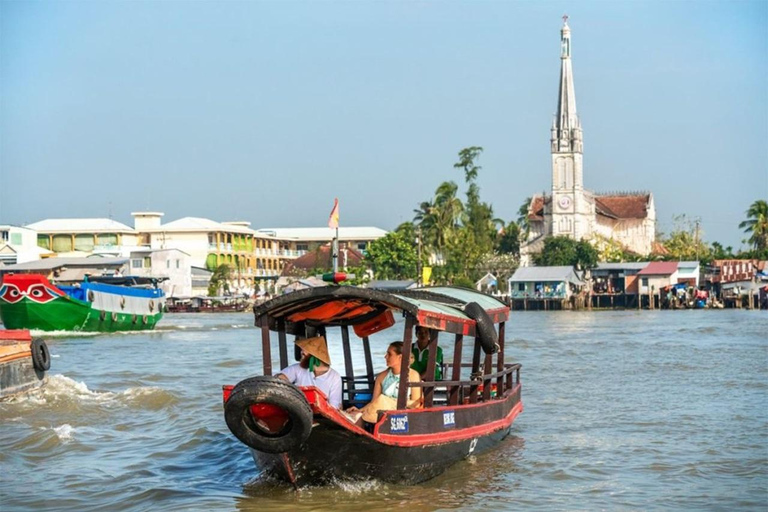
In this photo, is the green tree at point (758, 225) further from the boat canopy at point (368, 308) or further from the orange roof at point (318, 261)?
the boat canopy at point (368, 308)

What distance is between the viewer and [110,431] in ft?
51.6

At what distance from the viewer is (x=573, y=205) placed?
3917 inches

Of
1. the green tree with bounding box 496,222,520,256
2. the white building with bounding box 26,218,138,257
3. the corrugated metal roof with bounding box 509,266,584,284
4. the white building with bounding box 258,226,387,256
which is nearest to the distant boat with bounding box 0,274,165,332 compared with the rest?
the corrugated metal roof with bounding box 509,266,584,284

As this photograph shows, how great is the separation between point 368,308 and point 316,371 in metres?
1.37

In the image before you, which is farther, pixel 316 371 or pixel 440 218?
pixel 440 218

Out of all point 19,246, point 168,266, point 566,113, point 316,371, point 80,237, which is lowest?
point 316,371

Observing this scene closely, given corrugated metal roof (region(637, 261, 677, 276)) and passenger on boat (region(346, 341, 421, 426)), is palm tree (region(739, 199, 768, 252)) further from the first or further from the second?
passenger on boat (region(346, 341, 421, 426))

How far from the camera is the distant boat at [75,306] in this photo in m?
36.2

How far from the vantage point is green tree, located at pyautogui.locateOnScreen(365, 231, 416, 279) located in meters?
77.6

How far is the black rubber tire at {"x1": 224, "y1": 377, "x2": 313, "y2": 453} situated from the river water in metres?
0.93

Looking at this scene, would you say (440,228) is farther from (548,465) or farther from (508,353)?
(548,465)

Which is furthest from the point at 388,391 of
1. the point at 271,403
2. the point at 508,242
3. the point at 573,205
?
the point at 573,205

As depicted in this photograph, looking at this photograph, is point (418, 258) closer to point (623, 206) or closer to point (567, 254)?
point (567, 254)

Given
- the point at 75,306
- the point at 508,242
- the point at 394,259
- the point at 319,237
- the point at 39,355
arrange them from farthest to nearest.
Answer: the point at 319,237
the point at 508,242
the point at 394,259
the point at 75,306
the point at 39,355
